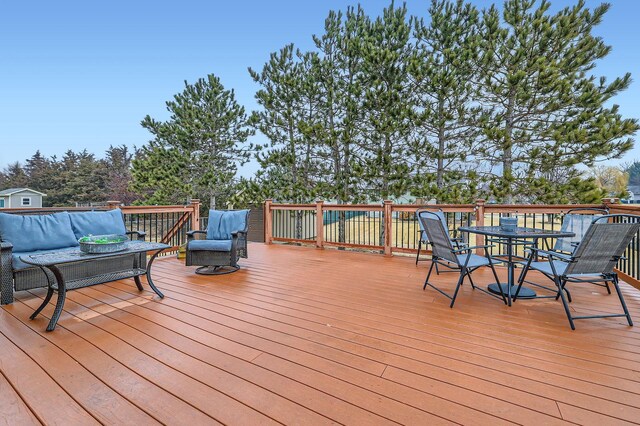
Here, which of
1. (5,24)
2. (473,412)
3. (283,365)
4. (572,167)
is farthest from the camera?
(5,24)

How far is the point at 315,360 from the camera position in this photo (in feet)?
6.35

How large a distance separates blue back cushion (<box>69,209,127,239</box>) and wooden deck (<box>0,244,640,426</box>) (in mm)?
837

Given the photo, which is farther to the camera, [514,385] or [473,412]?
[514,385]

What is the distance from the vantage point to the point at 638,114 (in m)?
7.04

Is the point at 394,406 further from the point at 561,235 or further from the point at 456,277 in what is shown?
the point at 456,277

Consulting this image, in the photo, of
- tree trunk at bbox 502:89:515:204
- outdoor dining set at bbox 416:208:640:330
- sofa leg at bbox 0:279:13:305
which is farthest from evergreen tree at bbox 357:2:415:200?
sofa leg at bbox 0:279:13:305

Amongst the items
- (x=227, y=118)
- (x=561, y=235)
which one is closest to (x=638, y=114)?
(x=561, y=235)

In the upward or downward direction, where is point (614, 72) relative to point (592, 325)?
upward

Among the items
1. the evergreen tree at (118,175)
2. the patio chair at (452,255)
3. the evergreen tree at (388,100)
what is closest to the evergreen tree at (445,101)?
the evergreen tree at (388,100)

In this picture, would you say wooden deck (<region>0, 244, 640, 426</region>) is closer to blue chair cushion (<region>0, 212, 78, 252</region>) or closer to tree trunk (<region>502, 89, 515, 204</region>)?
blue chair cushion (<region>0, 212, 78, 252</region>)

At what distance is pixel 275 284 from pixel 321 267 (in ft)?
3.62

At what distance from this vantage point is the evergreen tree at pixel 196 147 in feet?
42.9

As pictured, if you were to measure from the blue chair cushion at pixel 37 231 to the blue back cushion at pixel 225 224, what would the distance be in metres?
1.66

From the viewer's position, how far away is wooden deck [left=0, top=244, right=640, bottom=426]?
1.46 metres
